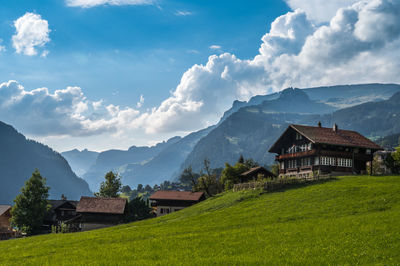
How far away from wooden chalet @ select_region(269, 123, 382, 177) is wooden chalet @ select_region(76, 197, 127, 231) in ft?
134

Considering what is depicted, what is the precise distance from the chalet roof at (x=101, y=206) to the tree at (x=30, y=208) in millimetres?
8577

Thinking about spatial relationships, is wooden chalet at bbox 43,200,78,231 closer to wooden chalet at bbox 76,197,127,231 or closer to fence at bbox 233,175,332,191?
wooden chalet at bbox 76,197,127,231

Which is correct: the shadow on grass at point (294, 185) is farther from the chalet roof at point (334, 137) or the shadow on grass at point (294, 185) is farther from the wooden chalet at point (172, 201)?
the wooden chalet at point (172, 201)

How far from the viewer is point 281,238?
1084 inches

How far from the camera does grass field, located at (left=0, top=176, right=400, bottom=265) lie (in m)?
22.2

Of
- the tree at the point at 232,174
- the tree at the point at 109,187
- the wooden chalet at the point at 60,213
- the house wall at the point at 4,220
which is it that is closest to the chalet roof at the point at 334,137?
the tree at the point at 232,174

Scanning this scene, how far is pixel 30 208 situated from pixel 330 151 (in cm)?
6494

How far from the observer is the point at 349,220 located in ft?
105

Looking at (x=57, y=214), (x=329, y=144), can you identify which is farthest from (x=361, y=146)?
(x=57, y=214)

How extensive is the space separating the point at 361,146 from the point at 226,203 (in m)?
32.7

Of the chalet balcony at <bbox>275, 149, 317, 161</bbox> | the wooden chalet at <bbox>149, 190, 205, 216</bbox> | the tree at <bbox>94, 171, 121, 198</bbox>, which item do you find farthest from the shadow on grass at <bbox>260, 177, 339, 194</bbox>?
the tree at <bbox>94, 171, 121, 198</bbox>

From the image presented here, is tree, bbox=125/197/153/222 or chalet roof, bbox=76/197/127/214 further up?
chalet roof, bbox=76/197/127/214

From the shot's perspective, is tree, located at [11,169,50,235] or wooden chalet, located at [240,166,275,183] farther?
wooden chalet, located at [240,166,275,183]

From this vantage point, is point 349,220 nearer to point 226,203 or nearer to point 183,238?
point 183,238
